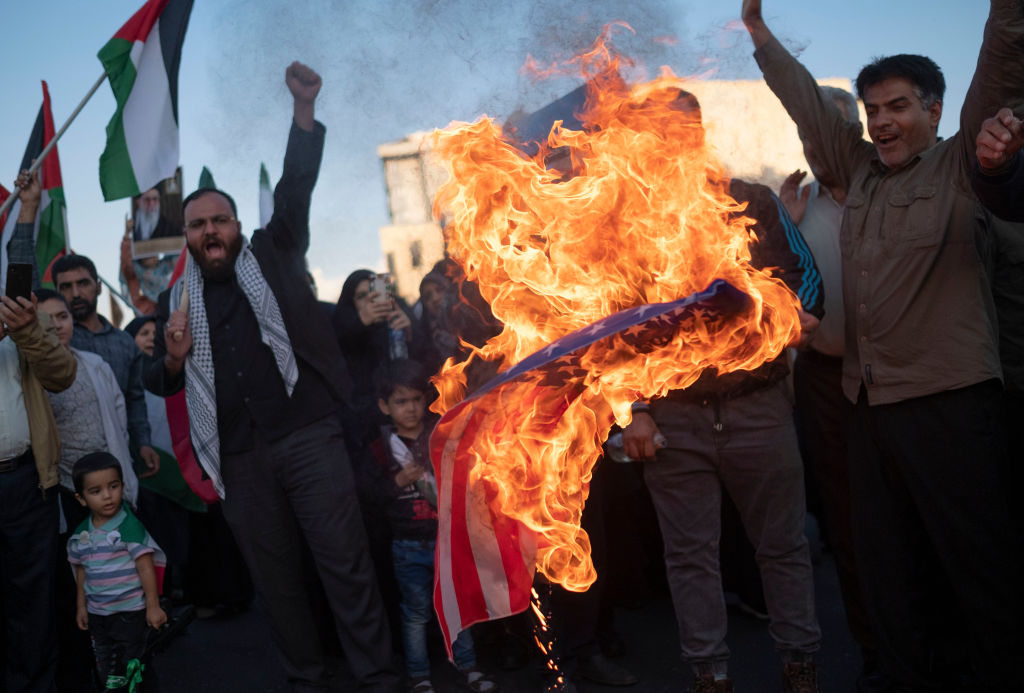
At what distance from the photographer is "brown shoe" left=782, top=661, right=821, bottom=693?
3.39 meters

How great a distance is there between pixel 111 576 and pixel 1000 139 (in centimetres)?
426

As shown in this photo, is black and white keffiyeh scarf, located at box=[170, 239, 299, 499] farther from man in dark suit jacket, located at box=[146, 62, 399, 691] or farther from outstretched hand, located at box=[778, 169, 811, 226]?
outstretched hand, located at box=[778, 169, 811, 226]

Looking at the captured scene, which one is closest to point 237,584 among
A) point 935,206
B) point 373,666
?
point 373,666

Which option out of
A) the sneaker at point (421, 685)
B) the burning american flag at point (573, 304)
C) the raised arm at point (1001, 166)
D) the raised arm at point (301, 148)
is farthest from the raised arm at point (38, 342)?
the raised arm at point (1001, 166)

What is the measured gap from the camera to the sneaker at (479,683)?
4078 mm

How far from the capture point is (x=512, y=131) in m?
3.20

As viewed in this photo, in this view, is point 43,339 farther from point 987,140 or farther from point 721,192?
point 987,140

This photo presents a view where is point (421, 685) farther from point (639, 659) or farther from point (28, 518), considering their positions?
point (28, 518)

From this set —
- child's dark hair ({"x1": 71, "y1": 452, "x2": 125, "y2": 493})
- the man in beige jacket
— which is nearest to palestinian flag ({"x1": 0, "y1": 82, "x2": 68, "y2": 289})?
the man in beige jacket

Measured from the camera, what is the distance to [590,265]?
2.90 metres

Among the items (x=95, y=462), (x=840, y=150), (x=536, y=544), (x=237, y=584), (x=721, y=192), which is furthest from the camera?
(x=237, y=584)

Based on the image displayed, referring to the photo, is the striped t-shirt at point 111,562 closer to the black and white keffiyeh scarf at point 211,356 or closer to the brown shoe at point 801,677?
the black and white keffiyeh scarf at point 211,356

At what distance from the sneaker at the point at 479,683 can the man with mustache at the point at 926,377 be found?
1.81 m

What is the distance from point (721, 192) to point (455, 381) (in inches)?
47.5
